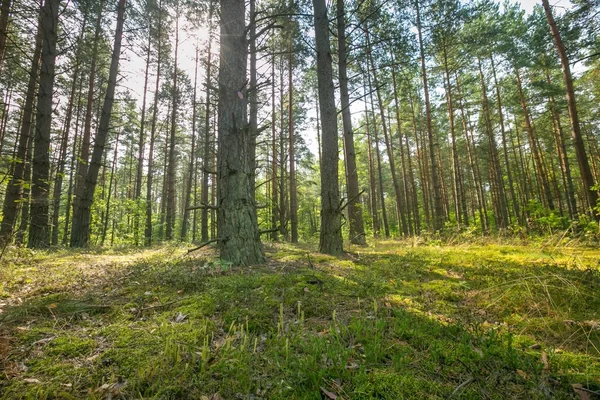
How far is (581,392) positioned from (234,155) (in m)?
4.58

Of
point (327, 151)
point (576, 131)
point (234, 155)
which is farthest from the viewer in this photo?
point (576, 131)

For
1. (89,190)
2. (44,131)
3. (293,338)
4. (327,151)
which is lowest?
(293,338)

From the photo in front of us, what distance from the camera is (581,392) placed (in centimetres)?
143

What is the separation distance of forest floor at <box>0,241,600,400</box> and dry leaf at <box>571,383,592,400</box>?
0.01 m

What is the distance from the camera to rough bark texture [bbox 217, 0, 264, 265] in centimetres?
442

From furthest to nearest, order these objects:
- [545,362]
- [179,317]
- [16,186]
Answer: [16,186] → [179,317] → [545,362]

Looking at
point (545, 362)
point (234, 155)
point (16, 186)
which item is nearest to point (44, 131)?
point (16, 186)

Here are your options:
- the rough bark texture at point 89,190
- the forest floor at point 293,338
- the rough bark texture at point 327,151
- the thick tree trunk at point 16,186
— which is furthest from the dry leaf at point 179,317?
the rough bark texture at point 89,190

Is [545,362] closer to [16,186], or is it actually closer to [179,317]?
[179,317]

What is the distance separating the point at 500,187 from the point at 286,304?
2100 cm

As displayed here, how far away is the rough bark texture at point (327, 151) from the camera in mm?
5957

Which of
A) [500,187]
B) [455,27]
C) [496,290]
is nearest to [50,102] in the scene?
[496,290]

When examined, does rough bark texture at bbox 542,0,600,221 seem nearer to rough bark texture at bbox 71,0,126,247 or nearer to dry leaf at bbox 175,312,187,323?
dry leaf at bbox 175,312,187,323

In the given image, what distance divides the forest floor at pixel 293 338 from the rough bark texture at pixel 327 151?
8.00 ft
